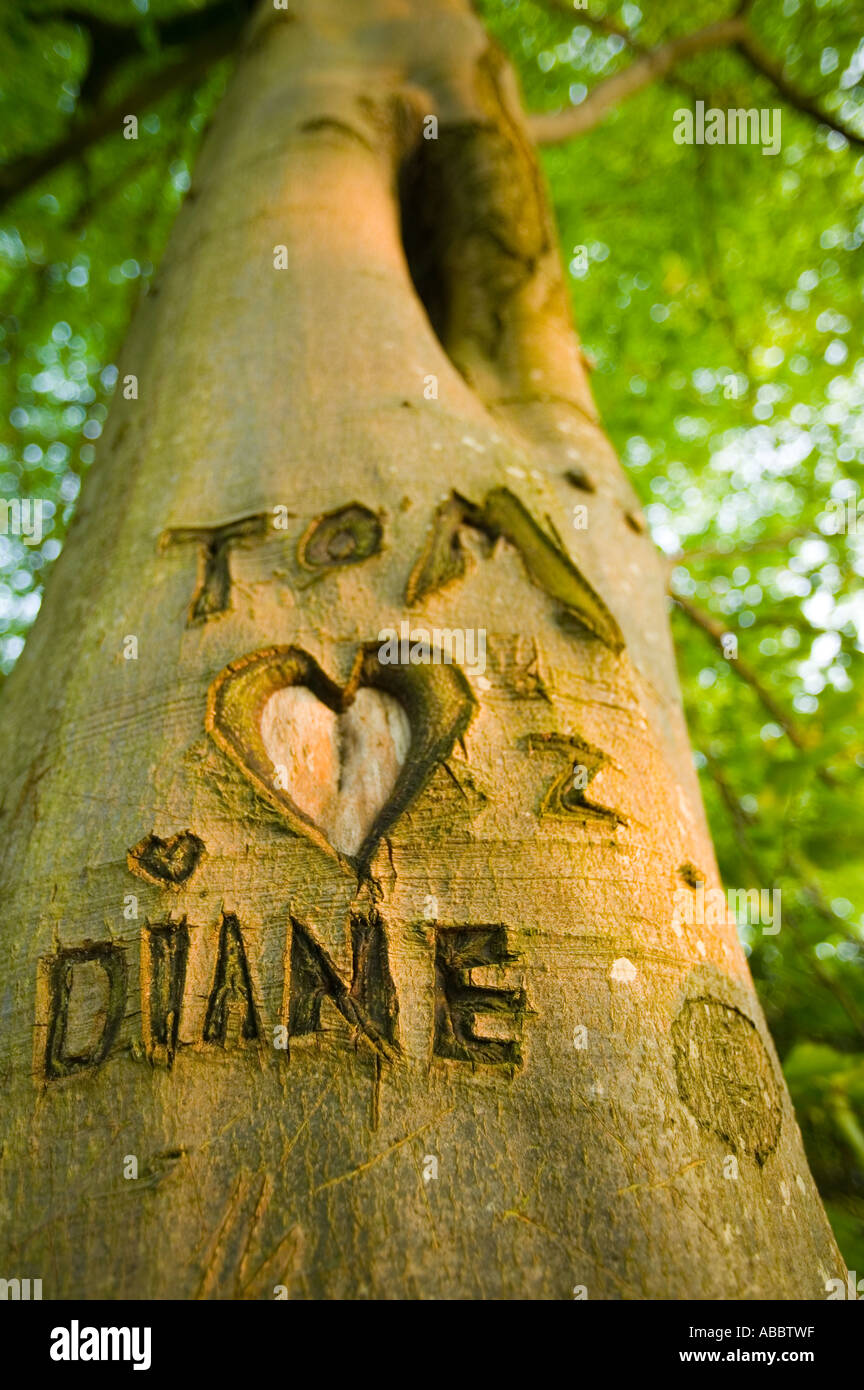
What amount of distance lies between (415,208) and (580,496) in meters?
1.45

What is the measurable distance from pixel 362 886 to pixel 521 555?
2.17ft

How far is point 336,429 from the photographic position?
5.16 ft

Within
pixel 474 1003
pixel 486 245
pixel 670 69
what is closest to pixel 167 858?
pixel 474 1003

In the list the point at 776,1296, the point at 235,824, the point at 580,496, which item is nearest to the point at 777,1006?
the point at 580,496

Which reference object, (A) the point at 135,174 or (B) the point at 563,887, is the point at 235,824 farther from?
(A) the point at 135,174

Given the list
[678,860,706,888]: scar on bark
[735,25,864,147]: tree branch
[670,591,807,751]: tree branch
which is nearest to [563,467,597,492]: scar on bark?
[678,860,706,888]: scar on bark

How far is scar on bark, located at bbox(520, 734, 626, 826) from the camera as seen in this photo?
1.13 meters

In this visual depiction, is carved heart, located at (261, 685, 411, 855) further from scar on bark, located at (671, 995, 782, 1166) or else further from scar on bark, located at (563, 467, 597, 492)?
scar on bark, located at (563, 467, 597, 492)

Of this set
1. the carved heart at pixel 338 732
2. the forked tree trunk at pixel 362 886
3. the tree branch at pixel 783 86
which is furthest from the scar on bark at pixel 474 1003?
the tree branch at pixel 783 86

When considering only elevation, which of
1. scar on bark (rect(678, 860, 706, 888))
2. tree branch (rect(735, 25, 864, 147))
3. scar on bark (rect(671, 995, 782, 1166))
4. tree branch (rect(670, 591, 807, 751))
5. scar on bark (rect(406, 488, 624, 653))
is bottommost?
scar on bark (rect(671, 995, 782, 1166))

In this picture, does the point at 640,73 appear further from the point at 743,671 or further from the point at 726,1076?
the point at 726,1076

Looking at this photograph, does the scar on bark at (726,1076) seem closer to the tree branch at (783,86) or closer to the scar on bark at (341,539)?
the scar on bark at (341,539)

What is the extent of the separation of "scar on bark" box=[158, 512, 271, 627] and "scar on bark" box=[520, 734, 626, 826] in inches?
19.7

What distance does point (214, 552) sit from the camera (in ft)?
4.64
